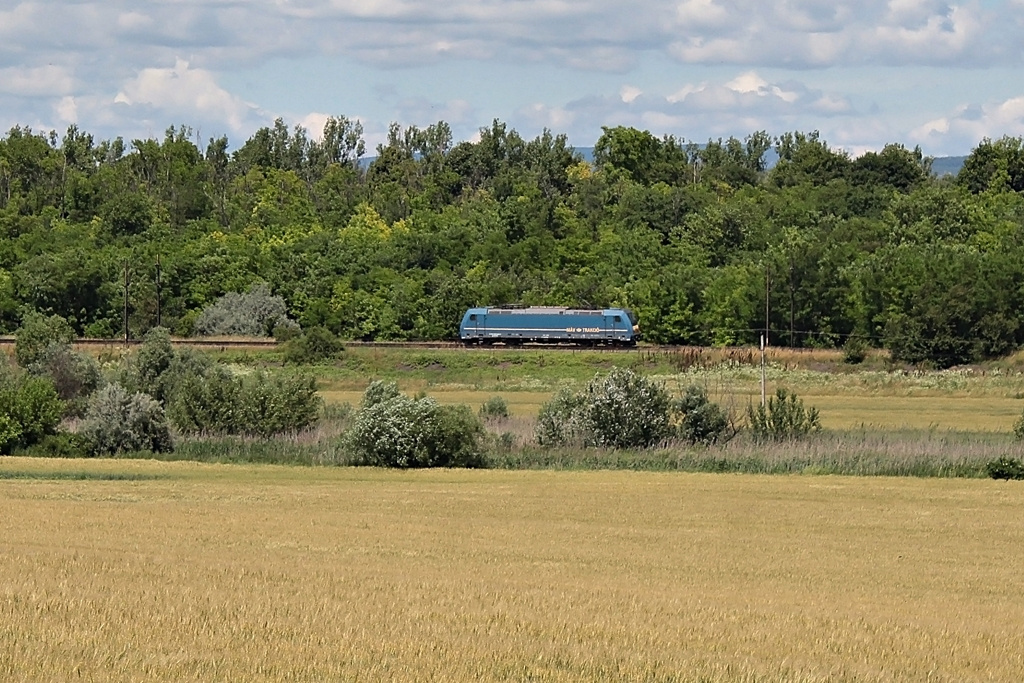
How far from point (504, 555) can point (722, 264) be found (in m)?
94.4

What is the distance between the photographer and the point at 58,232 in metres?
122

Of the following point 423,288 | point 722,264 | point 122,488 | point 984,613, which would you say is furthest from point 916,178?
point 984,613

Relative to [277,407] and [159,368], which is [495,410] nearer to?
[277,407]

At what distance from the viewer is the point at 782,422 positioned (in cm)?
4519

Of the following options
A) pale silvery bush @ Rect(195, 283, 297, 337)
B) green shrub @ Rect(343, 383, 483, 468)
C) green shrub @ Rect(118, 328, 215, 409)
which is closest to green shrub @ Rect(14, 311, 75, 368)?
green shrub @ Rect(118, 328, 215, 409)

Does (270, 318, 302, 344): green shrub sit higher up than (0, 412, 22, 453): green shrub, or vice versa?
(270, 318, 302, 344): green shrub

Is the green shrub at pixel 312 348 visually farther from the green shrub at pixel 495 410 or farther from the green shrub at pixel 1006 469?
the green shrub at pixel 1006 469

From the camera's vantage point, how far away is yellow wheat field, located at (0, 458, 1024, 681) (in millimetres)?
12328

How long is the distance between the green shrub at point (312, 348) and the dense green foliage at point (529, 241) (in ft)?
41.7

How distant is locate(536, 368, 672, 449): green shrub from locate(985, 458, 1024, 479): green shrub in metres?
10.1

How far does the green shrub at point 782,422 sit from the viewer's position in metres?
44.8

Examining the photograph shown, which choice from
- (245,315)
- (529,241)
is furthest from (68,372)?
(529,241)

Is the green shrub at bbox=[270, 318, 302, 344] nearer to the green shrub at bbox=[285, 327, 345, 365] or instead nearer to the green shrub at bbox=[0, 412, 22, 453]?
the green shrub at bbox=[285, 327, 345, 365]

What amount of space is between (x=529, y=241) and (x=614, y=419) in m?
69.3
